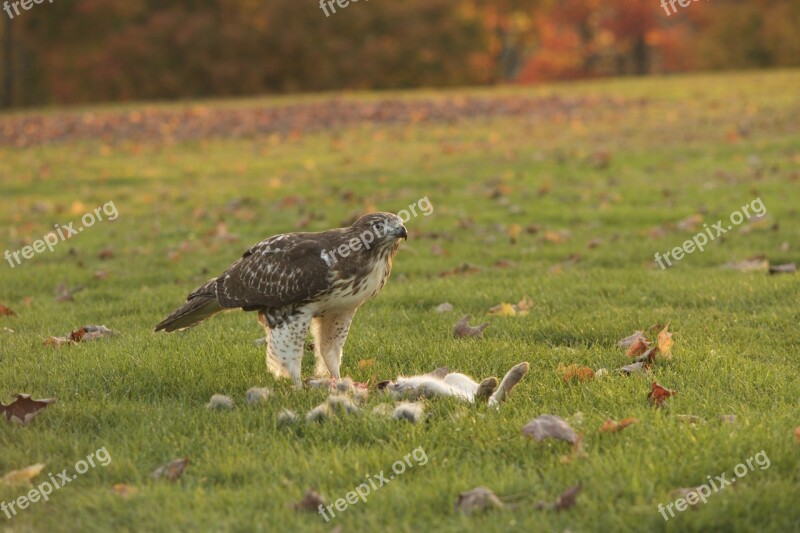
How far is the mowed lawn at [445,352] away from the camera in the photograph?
4.72 meters

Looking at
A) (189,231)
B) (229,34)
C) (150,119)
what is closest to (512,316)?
(189,231)

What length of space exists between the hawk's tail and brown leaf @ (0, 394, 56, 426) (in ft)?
3.96

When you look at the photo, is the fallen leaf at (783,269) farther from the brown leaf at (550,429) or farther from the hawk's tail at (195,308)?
the hawk's tail at (195,308)

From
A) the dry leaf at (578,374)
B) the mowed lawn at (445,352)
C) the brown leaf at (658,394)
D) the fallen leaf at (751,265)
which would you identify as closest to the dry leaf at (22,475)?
the mowed lawn at (445,352)

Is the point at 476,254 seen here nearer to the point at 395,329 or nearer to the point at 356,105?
the point at 395,329

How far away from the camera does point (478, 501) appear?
15.1 feet

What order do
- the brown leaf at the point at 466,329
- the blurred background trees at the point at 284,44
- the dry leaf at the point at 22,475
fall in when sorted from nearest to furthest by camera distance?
the dry leaf at the point at 22,475 → the brown leaf at the point at 466,329 → the blurred background trees at the point at 284,44

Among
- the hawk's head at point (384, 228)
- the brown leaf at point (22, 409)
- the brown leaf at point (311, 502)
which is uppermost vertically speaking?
the hawk's head at point (384, 228)

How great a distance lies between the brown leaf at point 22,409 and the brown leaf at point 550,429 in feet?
9.35

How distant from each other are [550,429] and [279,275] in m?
2.10

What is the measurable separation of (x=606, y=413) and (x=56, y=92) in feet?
164

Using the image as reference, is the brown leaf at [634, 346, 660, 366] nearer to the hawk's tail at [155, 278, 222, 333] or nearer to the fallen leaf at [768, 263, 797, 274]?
the hawk's tail at [155, 278, 222, 333]

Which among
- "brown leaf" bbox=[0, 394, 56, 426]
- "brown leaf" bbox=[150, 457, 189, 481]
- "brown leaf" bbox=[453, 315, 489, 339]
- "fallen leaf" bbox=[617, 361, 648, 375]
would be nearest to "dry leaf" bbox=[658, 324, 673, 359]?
"fallen leaf" bbox=[617, 361, 648, 375]

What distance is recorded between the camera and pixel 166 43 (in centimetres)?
4675
